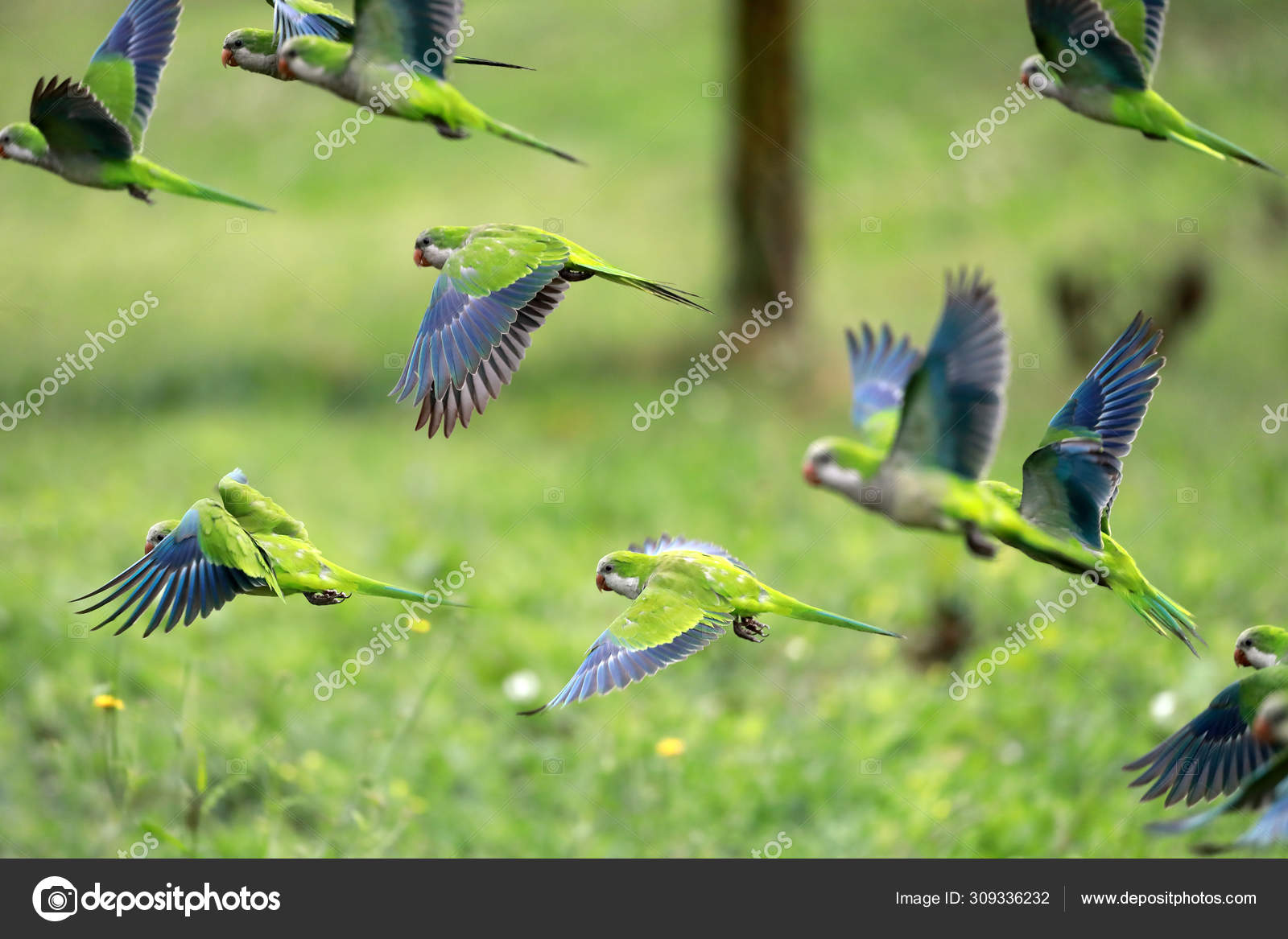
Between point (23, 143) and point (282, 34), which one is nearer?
point (282, 34)

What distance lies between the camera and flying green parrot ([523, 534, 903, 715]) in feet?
5.70

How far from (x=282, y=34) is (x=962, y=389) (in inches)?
37.5

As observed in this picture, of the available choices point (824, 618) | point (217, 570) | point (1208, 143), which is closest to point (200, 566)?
point (217, 570)

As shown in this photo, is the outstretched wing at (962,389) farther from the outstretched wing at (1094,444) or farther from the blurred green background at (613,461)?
the blurred green background at (613,461)

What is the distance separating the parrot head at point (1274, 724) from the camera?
146cm

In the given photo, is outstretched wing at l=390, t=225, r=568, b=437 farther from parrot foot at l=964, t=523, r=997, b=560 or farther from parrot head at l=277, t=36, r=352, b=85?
parrot foot at l=964, t=523, r=997, b=560

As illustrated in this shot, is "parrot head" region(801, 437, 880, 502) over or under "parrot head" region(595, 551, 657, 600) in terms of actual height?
over

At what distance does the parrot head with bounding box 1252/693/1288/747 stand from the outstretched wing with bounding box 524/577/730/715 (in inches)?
26.1

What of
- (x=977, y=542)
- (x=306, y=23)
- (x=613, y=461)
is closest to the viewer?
(x=977, y=542)

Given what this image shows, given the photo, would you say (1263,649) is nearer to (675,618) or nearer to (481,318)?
(675,618)

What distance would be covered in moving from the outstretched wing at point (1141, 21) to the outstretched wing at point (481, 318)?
893 mm

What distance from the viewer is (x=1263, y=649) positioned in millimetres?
1918
